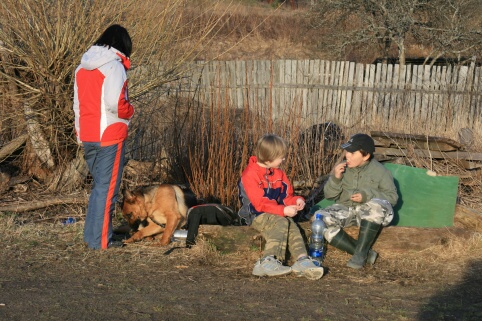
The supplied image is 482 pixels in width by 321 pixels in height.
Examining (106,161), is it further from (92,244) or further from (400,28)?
(400,28)

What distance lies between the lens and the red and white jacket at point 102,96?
567 cm

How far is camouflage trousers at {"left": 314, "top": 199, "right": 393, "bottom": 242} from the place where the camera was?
18.4 ft

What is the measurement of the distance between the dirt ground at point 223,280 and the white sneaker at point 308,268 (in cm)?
7

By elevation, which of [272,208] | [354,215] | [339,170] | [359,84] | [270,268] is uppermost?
[359,84]

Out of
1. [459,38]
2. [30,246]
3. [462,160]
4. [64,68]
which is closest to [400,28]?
[459,38]

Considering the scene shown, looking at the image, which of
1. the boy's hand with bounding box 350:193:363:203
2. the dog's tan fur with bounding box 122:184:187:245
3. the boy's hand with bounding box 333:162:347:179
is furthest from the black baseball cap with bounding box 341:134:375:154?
the dog's tan fur with bounding box 122:184:187:245

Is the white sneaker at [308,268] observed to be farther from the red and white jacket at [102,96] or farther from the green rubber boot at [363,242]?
the red and white jacket at [102,96]

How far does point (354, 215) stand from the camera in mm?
5973

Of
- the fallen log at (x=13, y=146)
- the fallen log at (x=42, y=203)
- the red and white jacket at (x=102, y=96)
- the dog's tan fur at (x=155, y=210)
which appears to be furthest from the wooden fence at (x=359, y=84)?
the red and white jacket at (x=102, y=96)

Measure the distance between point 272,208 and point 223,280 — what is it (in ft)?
2.69

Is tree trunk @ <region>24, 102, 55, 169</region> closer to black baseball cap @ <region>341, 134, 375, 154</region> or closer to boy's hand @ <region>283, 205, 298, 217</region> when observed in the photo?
boy's hand @ <region>283, 205, 298, 217</region>

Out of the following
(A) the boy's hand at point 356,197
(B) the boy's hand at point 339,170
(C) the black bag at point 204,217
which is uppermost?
(B) the boy's hand at point 339,170

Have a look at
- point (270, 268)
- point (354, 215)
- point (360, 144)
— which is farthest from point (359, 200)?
point (270, 268)

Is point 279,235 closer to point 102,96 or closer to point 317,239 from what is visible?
point 317,239
